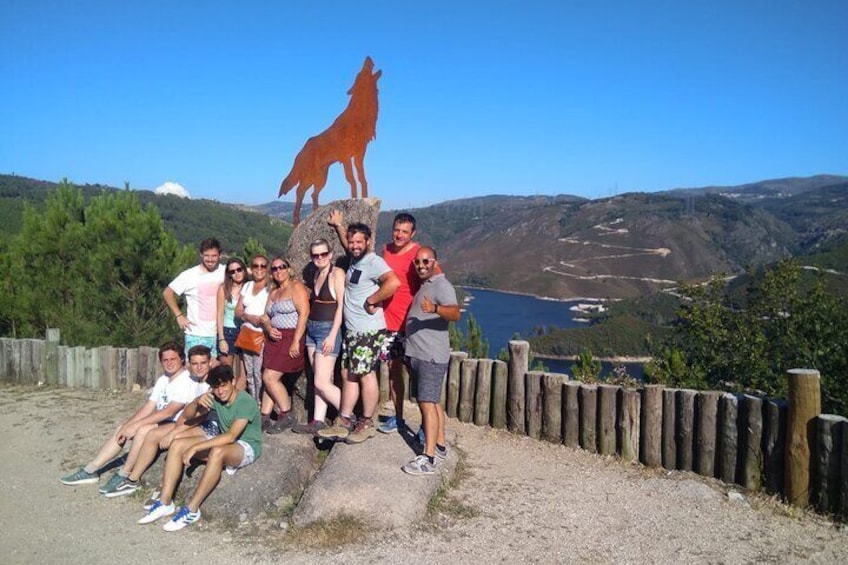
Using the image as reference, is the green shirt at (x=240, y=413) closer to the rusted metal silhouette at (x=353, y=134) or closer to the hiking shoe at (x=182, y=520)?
the hiking shoe at (x=182, y=520)

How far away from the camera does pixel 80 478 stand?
5.44 meters

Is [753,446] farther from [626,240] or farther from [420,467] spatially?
[626,240]

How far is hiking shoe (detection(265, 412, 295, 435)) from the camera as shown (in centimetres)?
581

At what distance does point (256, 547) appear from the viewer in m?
4.43

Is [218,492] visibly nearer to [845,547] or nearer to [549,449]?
[549,449]

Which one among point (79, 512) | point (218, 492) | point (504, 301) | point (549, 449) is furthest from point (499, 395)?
point (504, 301)

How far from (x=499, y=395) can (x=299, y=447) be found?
240 cm

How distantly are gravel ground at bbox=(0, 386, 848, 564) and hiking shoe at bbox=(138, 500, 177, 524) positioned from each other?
0.06 metres

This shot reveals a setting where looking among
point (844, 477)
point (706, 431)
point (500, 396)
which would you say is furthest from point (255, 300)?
point (844, 477)

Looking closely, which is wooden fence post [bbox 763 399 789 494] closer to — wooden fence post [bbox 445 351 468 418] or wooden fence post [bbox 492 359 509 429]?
wooden fence post [bbox 492 359 509 429]

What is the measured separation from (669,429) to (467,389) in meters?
2.24

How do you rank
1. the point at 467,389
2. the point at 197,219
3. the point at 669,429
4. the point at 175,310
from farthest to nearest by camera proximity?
the point at 197,219, the point at 467,389, the point at 175,310, the point at 669,429

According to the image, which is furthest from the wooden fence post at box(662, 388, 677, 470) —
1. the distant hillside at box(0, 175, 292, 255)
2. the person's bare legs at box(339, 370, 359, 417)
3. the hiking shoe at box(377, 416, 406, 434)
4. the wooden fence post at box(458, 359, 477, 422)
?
the distant hillside at box(0, 175, 292, 255)

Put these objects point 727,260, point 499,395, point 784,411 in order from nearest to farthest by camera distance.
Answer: point 784,411 < point 499,395 < point 727,260
